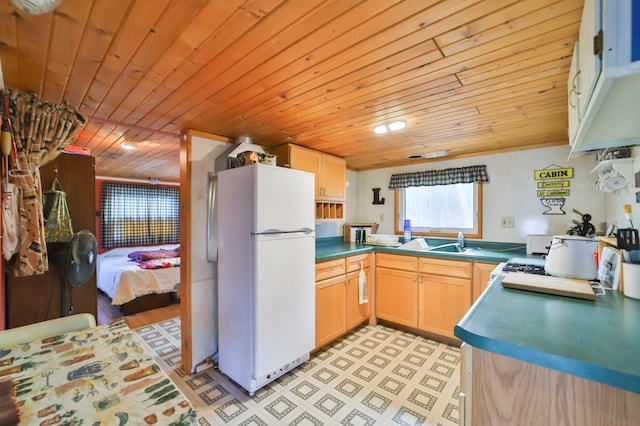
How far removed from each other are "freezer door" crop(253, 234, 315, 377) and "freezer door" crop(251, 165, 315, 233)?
111 mm

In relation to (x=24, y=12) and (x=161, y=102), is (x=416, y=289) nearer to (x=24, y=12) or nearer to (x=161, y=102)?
(x=161, y=102)

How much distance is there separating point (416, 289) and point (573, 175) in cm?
186

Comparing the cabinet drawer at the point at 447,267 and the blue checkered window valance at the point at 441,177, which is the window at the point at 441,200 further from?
the cabinet drawer at the point at 447,267

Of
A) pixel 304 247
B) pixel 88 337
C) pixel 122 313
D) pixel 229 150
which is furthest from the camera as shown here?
pixel 122 313

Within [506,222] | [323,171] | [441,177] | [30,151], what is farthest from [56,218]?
[506,222]

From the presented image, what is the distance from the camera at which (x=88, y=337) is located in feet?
3.76

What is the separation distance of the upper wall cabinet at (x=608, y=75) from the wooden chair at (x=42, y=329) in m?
2.17

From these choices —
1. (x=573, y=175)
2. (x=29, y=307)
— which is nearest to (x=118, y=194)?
(x=29, y=307)

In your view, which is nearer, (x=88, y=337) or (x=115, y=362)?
(x=115, y=362)

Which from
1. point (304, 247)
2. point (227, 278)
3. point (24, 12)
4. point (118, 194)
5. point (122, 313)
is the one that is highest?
point (24, 12)

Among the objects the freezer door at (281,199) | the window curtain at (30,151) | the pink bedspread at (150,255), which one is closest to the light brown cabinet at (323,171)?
the freezer door at (281,199)

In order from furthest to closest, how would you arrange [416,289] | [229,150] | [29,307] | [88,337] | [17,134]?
[416,289] → [229,150] → [29,307] → [17,134] → [88,337]

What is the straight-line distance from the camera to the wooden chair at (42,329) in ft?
3.65

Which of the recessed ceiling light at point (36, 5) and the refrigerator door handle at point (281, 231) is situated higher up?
the recessed ceiling light at point (36, 5)
